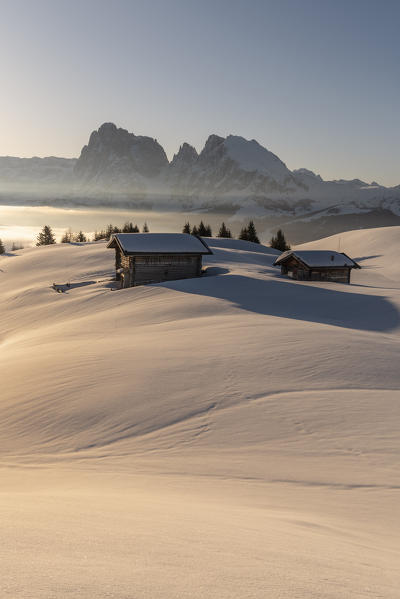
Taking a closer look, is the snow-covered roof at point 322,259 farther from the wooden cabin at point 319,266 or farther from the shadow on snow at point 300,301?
the shadow on snow at point 300,301

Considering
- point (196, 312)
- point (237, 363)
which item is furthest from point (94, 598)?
point (196, 312)

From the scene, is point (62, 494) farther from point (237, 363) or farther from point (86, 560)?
point (237, 363)

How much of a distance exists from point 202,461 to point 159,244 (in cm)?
2697

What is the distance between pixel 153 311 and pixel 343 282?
18.9 metres

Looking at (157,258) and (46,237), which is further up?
(46,237)

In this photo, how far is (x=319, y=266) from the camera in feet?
109

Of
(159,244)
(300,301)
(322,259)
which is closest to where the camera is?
(300,301)

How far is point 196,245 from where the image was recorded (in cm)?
3478

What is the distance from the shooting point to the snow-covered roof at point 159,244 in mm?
32656

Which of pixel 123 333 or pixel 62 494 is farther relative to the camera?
pixel 123 333

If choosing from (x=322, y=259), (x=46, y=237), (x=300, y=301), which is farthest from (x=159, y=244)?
(x=46, y=237)

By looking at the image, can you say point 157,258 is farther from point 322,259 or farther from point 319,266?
point 322,259

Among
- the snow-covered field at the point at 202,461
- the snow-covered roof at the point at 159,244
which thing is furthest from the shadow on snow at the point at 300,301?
the snow-covered roof at the point at 159,244

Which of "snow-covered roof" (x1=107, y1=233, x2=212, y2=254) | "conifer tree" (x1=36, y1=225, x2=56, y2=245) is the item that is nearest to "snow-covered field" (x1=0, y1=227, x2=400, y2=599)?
"snow-covered roof" (x1=107, y1=233, x2=212, y2=254)
